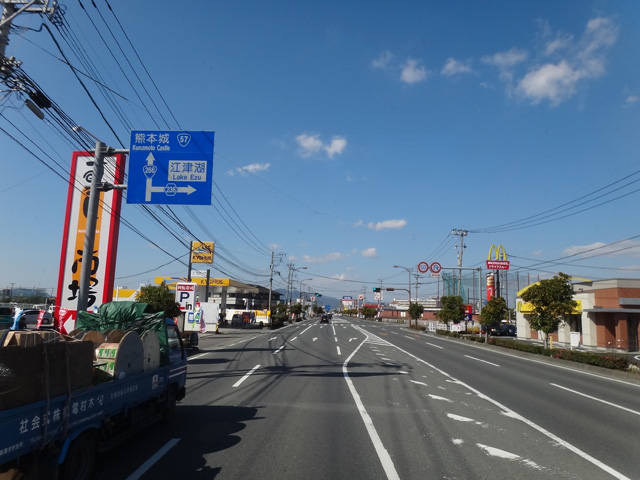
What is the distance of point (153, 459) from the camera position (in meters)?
5.73

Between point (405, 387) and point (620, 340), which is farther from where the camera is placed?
point (620, 340)

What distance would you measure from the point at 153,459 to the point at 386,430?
3747mm

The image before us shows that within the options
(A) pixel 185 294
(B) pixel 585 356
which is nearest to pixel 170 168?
(A) pixel 185 294

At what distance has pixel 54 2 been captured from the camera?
28.6ft

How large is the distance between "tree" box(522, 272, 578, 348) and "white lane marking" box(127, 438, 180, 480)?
78.3ft

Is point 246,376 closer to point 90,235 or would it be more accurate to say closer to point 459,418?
point 90,235

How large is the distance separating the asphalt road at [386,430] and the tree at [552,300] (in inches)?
444

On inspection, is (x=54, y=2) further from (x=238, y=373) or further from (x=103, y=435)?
(x=238, y=373)

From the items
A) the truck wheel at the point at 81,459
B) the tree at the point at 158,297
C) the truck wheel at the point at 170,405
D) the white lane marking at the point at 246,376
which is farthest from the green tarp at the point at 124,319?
the tree at the point at 158,297

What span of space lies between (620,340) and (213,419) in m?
35.0

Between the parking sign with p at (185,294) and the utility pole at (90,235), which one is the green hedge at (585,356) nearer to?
the utility pole at (90,235)

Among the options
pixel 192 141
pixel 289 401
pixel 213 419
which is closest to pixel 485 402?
pixel 289 401

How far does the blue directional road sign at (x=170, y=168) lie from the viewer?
1146 cm

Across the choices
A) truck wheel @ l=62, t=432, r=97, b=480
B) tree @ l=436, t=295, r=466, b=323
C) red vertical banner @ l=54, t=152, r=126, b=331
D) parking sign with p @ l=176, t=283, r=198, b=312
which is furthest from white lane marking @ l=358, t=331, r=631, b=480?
tree @ l=436, t=295, r=466, b=323
